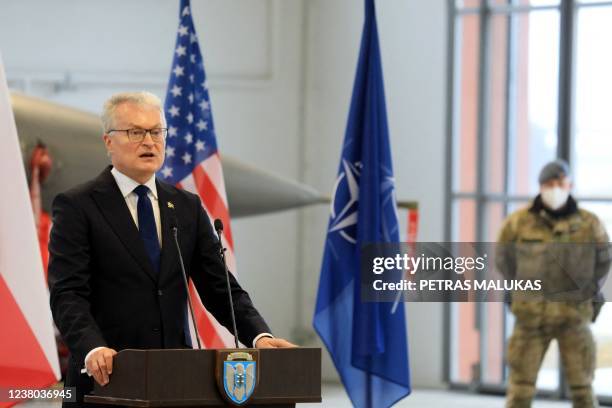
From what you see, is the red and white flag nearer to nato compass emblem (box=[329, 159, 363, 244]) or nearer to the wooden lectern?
the wooden lectern

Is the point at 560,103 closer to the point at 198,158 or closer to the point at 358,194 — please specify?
the point at 358,194

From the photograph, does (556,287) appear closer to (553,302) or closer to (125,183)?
(553,302)

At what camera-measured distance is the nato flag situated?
16.9ft

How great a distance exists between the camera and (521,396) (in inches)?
247

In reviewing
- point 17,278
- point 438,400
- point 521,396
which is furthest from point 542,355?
point 17,278

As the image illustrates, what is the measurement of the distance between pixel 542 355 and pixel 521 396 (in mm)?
258

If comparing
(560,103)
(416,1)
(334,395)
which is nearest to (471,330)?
(334,395)

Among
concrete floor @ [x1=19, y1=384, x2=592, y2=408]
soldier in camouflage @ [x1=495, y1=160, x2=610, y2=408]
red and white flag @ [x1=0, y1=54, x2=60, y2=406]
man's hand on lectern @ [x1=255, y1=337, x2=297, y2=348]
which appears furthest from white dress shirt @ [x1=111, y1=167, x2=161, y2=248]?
concrete floor @ [x1=19, y1=384, x2=592, y2=408]

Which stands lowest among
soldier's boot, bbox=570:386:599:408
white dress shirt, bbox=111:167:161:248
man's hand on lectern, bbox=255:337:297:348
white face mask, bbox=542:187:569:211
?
soldier's boot, bbox=570:386:599:408

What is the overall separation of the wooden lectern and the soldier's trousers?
4.19m

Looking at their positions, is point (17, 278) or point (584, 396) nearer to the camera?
point (17, 278)

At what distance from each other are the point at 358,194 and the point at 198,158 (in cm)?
80

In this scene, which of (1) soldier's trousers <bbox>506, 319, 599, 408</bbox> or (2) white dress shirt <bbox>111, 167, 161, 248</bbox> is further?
(1) soldier's trousers <bbox>506, 319, 599, 408</bbox>

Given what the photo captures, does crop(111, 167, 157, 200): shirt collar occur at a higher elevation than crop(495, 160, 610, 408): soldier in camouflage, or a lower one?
higher
